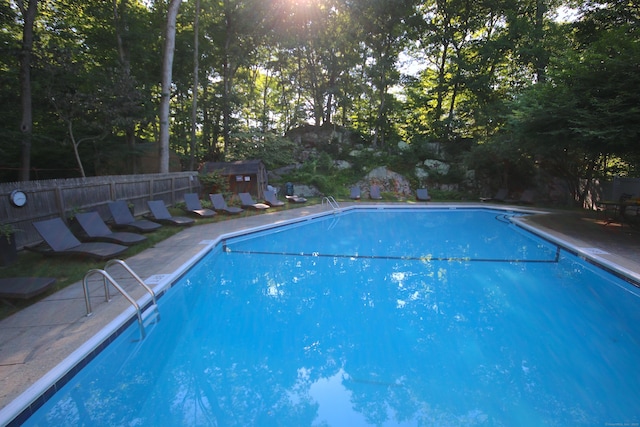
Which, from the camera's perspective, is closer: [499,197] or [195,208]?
[195,208]

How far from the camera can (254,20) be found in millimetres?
17875

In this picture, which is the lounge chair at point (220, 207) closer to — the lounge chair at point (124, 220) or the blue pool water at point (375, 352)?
the lounge chair at point (124, 220)

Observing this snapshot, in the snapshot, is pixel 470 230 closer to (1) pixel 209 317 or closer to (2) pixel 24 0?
(1) pixel 209 317

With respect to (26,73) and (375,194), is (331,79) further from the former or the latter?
(26,73)

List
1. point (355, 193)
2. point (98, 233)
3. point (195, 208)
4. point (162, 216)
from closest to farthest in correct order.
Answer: point (98, 233) → point (162, 216) → point (195, 208) → point (355, 193)

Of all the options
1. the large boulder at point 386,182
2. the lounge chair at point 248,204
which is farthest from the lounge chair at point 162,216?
the large boulder at point 386,182

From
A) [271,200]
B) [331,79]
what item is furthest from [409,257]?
[331,79]

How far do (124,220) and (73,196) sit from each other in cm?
119

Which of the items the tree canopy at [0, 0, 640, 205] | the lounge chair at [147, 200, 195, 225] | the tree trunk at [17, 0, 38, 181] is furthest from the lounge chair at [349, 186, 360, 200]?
the tree trunk at [17, 0, 38, 181]

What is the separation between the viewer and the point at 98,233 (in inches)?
267

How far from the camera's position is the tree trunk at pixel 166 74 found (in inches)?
472

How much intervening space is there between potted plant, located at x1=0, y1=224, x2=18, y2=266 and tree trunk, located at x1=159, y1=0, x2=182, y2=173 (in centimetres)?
754

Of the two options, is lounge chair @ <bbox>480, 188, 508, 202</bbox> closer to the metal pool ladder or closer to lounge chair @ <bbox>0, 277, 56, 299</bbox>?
the metal pool ladder

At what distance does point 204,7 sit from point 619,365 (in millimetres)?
21755
